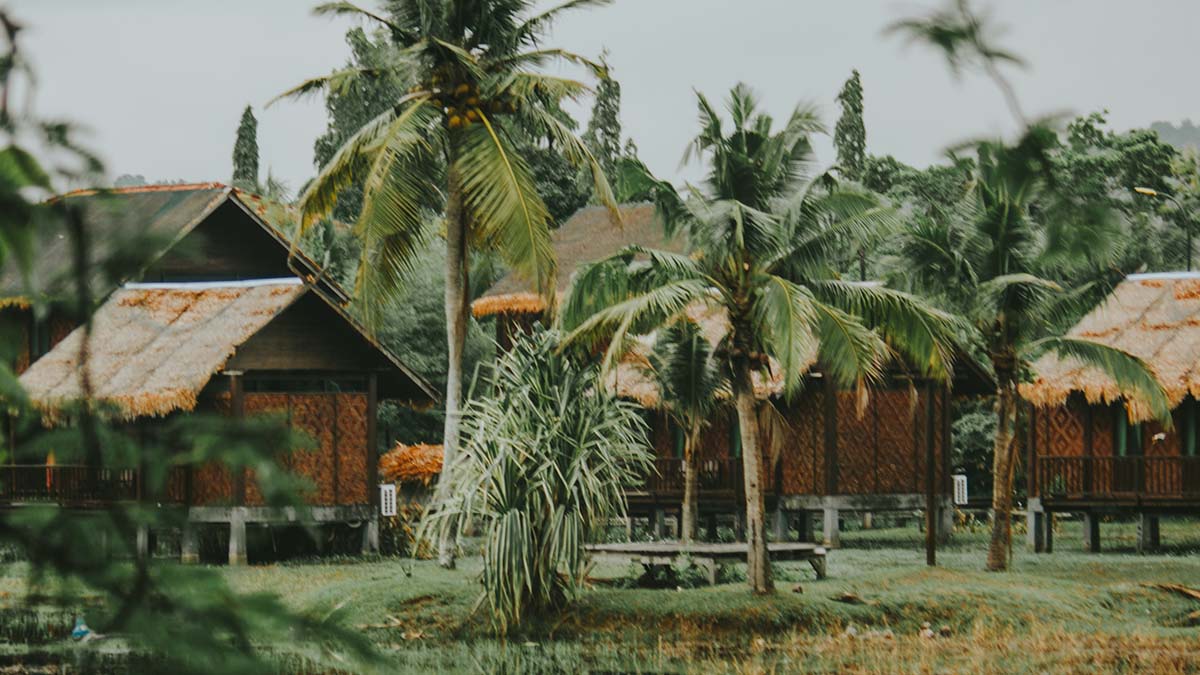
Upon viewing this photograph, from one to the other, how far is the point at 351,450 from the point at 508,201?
19.1ft

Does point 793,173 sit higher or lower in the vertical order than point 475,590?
higher

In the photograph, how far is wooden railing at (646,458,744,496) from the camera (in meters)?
24.6

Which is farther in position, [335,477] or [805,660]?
[335,477]

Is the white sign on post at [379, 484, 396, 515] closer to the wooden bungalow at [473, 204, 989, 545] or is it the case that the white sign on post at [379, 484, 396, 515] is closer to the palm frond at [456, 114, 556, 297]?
the wooden bungalow at [473, 204, 989, 545]

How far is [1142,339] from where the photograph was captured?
2375cm

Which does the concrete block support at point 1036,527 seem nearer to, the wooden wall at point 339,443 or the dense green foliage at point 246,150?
the wooden wall at point 339,443

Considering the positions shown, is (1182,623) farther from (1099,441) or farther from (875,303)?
(1099,441)

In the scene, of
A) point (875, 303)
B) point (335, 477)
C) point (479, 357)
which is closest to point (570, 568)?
point (875, 303)

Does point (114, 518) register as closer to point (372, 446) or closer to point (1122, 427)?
point (372, 446)

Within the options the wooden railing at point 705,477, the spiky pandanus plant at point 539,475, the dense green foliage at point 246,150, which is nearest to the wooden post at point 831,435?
the wooden railing at point 705,477

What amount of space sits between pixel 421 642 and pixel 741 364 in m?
4.21

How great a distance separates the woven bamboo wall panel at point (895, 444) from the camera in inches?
989

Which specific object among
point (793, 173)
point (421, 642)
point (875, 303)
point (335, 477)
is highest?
point (793, 173)

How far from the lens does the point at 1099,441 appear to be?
24500 mm
